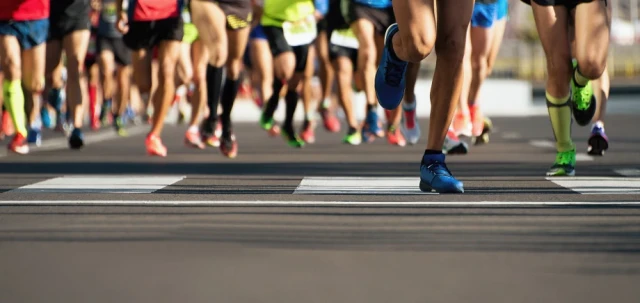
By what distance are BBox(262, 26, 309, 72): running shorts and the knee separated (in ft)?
20.3

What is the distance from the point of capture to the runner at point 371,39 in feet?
44.1

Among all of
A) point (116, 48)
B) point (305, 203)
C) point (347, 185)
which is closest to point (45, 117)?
point (116, 48)

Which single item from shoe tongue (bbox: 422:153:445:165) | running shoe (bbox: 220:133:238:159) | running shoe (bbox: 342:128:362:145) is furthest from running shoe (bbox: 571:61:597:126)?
running shoe (bbox: 342:128:362:145)

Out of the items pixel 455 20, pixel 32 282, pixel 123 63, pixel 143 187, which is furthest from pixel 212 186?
pixel 123 63

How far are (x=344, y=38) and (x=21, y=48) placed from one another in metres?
4.23

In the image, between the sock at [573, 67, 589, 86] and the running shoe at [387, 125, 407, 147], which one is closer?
the sock at [573, 67, 589, 86]

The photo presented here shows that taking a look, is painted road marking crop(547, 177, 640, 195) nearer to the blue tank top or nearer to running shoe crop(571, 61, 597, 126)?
running shoe crop(571, 61, 597, 126)

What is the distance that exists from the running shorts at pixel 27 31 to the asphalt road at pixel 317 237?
2664 mm

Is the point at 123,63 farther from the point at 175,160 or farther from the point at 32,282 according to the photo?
the point at 32,282

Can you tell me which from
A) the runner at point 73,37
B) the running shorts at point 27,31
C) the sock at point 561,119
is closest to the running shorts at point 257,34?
the runner at point 73,37

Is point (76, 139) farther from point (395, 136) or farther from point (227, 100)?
point (395, 136)

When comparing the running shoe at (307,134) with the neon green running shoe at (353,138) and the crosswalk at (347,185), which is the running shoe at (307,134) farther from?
the crosswalk at (347,185)

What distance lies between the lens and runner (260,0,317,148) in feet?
44.0

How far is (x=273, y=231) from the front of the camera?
17.9 ft
